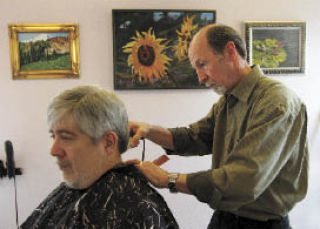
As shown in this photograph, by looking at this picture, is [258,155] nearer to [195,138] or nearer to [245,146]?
[245,146]

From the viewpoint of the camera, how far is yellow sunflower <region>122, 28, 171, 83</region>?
2.60 meters

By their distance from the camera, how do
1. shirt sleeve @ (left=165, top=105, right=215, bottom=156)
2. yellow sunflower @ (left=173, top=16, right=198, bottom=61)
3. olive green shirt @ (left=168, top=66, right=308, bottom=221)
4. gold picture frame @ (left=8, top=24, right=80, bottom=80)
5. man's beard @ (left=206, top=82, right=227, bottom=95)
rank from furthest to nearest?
1. yellow sunflower @ (left=173, top=16, right=198, bottom=61)
2. gold picture frame @ (left=8, top=24, right=80, bottom=80)
3. shirt sleeve @ (left=165, top=105, right=215, bottom=156)
4. man's beard @ (left=206, top=82, right=227, bottom=95)
5. olive green shirt @ (left=168, top=66, right=308, bottom=221)

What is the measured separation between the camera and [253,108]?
1.42 metres

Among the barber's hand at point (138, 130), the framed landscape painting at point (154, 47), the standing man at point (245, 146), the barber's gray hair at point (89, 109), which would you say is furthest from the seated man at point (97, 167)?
the framed landscape painting at point (154, 47)

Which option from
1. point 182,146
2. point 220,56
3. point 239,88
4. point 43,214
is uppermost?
point 220,56

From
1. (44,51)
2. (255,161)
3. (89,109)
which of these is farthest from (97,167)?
(44,51)

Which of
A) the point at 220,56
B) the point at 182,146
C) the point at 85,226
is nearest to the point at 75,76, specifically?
the point at 182,146

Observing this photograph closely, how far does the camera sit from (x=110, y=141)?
1235mm

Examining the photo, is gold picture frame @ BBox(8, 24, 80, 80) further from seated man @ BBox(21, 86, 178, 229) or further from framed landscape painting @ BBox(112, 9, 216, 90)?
seated man @ BBox(21, 86, 178, 229)

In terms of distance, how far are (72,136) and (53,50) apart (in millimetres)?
1554

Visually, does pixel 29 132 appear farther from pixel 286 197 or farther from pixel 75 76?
pixel 286 197

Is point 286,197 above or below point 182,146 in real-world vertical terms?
below

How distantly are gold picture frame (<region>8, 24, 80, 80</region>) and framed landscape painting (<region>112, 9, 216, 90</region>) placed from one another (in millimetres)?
312

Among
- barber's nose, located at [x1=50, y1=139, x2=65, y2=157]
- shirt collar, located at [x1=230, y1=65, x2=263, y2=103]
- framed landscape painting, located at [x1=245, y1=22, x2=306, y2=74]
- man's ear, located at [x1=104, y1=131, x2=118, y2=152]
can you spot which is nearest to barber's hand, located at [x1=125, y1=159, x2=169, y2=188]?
man's ear, located at [x1=104, y1=131, x2=118, y2=152]
